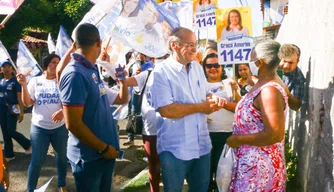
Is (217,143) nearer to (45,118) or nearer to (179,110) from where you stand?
(179,110)

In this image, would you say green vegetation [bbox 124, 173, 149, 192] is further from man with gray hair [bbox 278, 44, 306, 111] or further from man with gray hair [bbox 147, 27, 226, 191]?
man with gray hair [bbox 278, 44, 306, 111]

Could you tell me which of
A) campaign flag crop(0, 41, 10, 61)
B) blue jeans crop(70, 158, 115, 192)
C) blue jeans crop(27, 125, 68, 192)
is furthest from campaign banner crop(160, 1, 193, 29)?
blue jeans crop(70, 158, 115, 192)

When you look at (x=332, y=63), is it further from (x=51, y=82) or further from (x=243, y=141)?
(x=51, y=82)

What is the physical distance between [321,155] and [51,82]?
313 cm

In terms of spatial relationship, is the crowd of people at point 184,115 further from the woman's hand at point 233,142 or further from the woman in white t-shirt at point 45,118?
the woman in white t-shirt at point 45,118

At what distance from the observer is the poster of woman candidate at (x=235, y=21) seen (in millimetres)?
4305

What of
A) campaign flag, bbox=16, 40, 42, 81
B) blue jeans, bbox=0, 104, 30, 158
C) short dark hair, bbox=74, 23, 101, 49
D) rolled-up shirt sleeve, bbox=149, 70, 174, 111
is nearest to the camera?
short dark hair, bbox=74, 23, 101, 49

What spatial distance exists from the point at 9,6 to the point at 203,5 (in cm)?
317

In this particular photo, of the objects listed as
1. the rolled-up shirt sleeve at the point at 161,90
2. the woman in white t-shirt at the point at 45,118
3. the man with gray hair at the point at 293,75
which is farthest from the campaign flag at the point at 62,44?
the man with gray hair at the point at 293,75

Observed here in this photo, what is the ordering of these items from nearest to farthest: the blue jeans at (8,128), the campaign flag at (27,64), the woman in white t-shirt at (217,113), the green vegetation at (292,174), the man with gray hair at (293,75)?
1. the man with gray hair at (293,75)
2. the woman in white t-shirt at (217,113)
3. the green vegetation at (292,174)
4. the campaign flag at (27,64)
5. the blue jeans at (8,128)

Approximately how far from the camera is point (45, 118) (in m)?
4.45

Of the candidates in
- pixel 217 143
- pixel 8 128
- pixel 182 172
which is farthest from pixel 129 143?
pixel 182 172

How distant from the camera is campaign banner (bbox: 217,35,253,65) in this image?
3998mm

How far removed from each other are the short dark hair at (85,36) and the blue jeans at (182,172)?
1108mm
